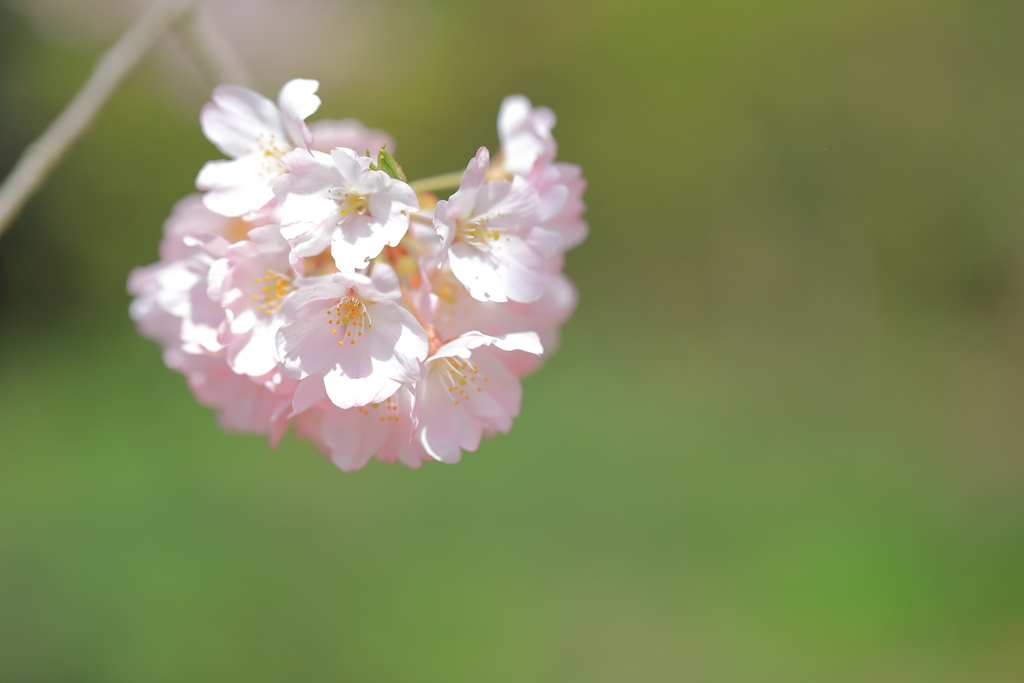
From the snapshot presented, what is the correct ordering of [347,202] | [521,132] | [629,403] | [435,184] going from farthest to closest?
[629,403], [521,132], [435,184], [347,202]

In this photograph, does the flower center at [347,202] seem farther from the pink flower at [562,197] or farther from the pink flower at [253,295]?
the pink flower at [562,197]

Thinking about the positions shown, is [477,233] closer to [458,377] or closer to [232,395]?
[458,377]

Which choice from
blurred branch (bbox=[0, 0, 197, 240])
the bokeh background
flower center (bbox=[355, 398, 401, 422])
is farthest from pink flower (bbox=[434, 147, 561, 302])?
the bokeh background

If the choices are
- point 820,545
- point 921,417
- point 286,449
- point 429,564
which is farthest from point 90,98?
point 921,417

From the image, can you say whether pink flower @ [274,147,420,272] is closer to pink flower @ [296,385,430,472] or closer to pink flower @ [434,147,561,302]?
pink flower @ [434,147,561,302]

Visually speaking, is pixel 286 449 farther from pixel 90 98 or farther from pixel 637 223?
pixel 637 223

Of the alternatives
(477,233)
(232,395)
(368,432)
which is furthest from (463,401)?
(232,395)

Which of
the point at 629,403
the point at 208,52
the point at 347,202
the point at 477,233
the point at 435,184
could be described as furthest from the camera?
the point at 629,403

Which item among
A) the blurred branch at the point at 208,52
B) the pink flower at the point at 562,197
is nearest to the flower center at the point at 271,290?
the pink flower at the point at 562,197
